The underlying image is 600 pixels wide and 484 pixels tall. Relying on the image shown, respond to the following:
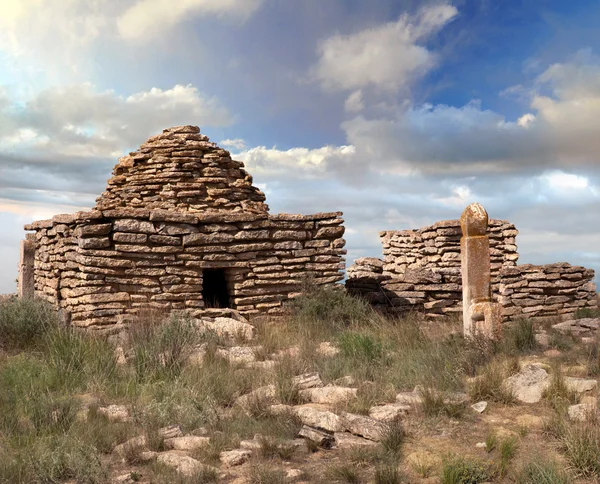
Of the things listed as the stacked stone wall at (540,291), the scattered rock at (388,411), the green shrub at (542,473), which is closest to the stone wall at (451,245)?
the stacked stone wall at (540,291)

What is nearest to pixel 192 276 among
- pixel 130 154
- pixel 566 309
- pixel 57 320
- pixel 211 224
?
pixel 211 224

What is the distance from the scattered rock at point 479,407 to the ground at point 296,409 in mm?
75

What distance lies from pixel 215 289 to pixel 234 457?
7.27m

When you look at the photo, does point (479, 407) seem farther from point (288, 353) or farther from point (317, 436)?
point (288, 353)

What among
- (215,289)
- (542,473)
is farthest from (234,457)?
(215,289)

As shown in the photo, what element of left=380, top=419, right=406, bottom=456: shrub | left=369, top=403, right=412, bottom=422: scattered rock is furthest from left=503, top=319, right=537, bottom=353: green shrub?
left=380, top=419, right=406, bottom=456: shrub

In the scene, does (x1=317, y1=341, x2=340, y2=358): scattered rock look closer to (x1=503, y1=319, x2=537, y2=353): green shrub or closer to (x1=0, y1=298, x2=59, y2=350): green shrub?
(x1=503, y1=319, x2=537, y2=353): green shrub

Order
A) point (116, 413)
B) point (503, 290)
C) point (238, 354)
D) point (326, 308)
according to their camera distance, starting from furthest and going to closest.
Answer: point (503, 290), point (326, 308), point (238, 354), point (116, 413)

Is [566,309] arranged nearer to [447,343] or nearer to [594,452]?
[447,343]

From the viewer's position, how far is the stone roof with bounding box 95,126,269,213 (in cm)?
1215

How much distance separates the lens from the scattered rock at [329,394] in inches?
239

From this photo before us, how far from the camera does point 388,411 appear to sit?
550cm

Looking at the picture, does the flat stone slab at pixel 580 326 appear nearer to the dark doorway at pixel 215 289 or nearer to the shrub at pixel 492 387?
the shrub at pixel 492 387

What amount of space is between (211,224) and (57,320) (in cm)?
306
